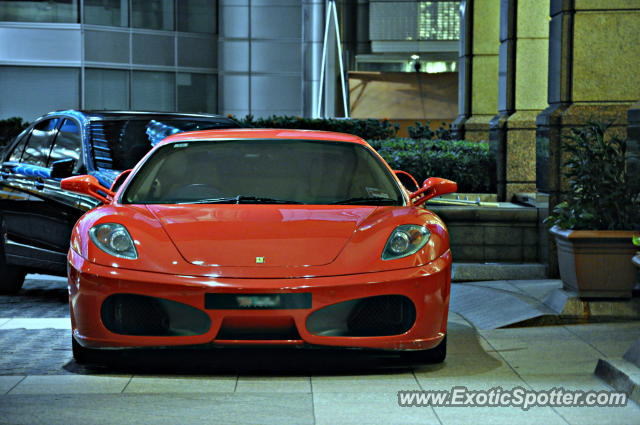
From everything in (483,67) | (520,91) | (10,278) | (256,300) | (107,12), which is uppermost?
(107,12)

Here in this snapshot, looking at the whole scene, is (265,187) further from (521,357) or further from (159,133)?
(159,133)

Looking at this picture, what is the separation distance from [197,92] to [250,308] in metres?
28.6

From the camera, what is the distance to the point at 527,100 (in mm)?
14266

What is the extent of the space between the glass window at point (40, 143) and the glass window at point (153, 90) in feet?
74.8

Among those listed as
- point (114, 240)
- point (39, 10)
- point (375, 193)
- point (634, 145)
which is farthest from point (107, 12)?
point (114, 240)

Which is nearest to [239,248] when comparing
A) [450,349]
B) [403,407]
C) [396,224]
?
[396,224]

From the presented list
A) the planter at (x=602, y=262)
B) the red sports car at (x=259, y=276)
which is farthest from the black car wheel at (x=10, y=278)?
the planter at (x=602, y=262)

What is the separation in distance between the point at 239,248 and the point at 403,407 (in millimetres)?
1296

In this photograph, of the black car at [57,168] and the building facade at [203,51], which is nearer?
the black car at [57,168]

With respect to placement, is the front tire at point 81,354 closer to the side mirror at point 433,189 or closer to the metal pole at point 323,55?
the side mirror at point 433,189

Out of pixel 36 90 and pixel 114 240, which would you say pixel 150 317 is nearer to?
pixel 114 240

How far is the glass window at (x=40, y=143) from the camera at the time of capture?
1007 cm

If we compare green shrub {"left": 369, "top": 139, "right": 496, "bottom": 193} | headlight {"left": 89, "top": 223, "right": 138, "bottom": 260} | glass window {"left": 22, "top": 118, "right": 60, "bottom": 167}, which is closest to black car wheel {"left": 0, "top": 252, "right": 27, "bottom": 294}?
glass window {"left": 22, "top": 118, "right": 60, "bottom": 167}

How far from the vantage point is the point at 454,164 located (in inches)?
552
